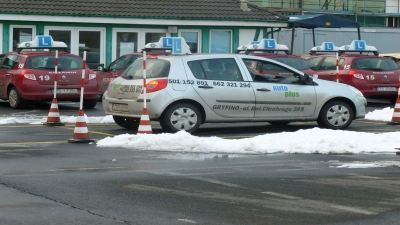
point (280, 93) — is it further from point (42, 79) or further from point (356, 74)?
point (356, 74)

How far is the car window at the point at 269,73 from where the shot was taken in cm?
1533

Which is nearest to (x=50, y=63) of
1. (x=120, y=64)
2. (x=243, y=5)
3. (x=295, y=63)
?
(x=120, y=64)

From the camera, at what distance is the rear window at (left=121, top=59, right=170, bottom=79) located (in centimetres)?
1475

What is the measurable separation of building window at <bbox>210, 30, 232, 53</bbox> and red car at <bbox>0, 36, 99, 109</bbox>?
38.6 ft

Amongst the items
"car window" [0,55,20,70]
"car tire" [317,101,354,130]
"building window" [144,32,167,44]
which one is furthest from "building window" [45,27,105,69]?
"car tire" [317,101,354,130]

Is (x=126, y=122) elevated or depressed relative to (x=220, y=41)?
depressed

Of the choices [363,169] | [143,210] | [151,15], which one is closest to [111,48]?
[151,15]

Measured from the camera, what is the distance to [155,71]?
14.8 meters

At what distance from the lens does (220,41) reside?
3297cm

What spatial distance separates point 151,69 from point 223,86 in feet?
4.06

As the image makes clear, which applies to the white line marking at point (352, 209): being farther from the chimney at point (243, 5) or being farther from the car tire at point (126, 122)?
the chimney at point (243, 5)

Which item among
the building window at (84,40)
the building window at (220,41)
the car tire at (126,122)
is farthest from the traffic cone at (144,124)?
the building window at (220,41)

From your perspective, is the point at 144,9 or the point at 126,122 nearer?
the point at 126,122

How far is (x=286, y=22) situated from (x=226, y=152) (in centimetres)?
2163
